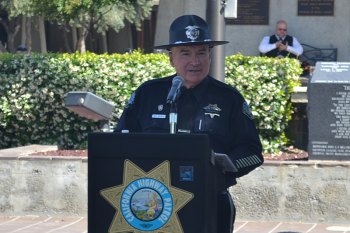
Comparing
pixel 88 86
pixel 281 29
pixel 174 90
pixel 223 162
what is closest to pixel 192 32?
pixel 174 90

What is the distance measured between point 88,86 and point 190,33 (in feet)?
19.1

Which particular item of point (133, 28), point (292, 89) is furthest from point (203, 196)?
point (133, 28)

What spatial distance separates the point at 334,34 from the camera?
556 inches

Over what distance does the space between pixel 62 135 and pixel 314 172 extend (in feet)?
10.5

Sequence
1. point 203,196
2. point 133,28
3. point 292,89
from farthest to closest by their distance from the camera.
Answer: point 133,28 → point 292,89 → point 203,196

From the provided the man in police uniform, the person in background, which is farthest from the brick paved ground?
the person in background

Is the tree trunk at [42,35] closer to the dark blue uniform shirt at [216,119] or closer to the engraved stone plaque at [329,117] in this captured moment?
the engraved stone plaque at [329,117]

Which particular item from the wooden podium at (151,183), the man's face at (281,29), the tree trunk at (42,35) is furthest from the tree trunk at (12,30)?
the wooden podium at (151,183)

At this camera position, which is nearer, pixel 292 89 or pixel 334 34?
pixel 292 89

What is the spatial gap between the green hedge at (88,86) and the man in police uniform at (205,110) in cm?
545

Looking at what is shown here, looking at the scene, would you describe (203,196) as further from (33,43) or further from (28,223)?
(33,43)

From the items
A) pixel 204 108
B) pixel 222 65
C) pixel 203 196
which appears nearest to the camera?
pixel 203 196

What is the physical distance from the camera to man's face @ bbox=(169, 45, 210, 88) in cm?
457

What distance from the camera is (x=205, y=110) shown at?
14.9 feet
